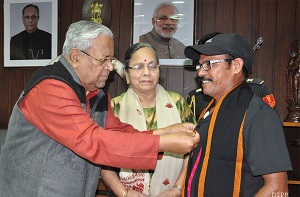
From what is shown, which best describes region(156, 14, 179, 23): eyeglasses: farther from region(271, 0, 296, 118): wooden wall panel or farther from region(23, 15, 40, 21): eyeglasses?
region(23, 15, 40, 21): eyeglasses

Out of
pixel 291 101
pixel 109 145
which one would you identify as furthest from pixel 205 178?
pixel 291 101

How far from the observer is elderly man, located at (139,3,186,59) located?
3703mm

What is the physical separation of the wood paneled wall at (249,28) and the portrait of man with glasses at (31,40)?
775 mm

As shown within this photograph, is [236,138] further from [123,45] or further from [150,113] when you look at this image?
[123,45]

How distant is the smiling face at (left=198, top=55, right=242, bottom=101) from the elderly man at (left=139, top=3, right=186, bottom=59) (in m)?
1.91

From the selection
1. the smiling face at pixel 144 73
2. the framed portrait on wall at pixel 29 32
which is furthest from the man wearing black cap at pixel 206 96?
the framed portrait on wall at pixel 29 32

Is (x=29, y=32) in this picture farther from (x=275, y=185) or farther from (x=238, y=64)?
(x=275, y=185)

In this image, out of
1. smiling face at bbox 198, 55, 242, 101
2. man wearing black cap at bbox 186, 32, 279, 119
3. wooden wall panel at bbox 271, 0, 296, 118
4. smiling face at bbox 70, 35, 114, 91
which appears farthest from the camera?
wooden wall panel at bbox 271, 0, 296, 118

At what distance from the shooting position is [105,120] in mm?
1957

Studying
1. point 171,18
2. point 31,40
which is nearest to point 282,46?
point 171,18

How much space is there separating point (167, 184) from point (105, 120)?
60 cm

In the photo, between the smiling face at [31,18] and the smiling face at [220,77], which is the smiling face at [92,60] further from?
the smiling face at [31,18]

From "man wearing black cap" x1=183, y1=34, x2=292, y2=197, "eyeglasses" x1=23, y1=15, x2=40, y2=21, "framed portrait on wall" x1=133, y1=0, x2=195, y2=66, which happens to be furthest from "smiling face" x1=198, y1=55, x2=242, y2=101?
"eyeglasses" x1=23, y1=15, x2=40, y2=21

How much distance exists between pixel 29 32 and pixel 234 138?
3.14 m
